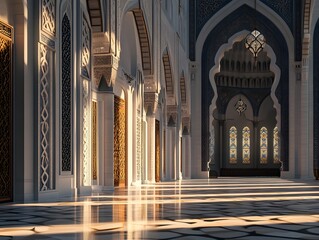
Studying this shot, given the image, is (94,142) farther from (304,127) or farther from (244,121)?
(244,121)

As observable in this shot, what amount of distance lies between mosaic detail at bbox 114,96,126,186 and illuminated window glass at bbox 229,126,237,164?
15030 mm

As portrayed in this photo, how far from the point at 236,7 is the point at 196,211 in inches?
521

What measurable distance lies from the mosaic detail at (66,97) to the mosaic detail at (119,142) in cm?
308

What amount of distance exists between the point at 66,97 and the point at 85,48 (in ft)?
3.83

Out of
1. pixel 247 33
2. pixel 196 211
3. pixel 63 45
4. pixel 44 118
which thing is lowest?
pixel 196 211

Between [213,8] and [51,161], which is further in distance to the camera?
[213,8]

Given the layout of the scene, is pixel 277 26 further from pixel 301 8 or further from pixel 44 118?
pixel 44 118

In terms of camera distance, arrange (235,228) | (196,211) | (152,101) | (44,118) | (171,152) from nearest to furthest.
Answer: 1. (235,228)
2. (196,211)
3. (44,118)
4. (152,101)
5. (171,152)

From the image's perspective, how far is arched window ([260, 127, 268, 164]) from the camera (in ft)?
81.8

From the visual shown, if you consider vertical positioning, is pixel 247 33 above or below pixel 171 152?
above

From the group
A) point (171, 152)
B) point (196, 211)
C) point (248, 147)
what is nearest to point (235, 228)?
point (196, 211)

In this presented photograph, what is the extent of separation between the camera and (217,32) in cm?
1709

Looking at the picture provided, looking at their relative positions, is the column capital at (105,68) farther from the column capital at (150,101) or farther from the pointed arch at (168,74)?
the pointed arch at (168,74)

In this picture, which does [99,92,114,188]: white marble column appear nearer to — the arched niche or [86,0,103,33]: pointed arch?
[86,0,103,33]: pointed arch
